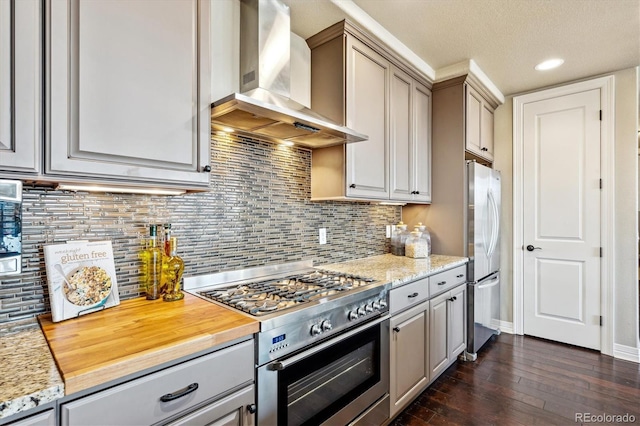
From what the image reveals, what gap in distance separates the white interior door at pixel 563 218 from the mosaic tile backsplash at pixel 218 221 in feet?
6.32

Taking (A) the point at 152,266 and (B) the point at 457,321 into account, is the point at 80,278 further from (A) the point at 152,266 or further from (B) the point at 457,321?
(B) the point at 457,321

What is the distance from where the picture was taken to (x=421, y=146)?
2.85 metres

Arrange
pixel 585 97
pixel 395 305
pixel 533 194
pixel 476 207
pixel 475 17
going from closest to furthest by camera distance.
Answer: pixel 395 305
pixel 475 17
pixel 476 207
pixel 585 97
pixel 533 194

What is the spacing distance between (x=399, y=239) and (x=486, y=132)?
1.53 meters

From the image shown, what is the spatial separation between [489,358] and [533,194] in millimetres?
1697

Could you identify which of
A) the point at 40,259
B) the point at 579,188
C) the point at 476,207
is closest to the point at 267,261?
the point at 40,259

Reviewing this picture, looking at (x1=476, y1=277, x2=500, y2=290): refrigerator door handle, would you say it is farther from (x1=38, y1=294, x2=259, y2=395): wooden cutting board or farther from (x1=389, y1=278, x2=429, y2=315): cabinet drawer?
(x1=38, y1=294, x2=259, y2=395): wooden cutting board

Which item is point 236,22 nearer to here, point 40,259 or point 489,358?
point 40,259

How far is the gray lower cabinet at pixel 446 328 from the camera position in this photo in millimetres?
2275

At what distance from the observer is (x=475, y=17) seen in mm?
2104

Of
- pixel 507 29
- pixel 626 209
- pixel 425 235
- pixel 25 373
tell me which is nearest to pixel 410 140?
pixel 425 235

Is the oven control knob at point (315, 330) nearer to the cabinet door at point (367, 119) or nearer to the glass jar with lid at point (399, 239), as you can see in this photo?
the cabinet door at point (367, 119)

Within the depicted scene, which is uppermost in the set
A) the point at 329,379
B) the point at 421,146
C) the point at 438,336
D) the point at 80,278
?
the point at 421,146
